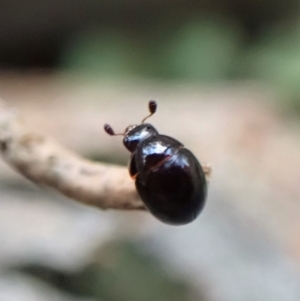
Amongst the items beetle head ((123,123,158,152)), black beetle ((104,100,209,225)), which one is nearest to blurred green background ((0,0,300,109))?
beetle head ((123,123,158,152))

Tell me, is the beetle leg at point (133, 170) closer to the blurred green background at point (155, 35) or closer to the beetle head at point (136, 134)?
the beetle head at point (136, 134)

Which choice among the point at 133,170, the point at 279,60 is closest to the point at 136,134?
the point at 133,170

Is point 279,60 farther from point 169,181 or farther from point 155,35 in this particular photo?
point 169,181

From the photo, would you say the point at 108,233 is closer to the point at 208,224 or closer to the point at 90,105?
the point at 208,224

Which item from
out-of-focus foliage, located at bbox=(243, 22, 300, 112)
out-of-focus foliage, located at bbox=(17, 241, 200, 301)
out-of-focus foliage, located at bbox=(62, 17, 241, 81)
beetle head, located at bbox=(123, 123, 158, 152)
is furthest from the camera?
out-of-focus foliage, located at bbox=(62, 17, 241, 81)

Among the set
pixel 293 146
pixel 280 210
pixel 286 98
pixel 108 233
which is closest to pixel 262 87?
pixel 286 98

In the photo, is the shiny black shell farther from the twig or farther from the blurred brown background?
the blurred brown background
